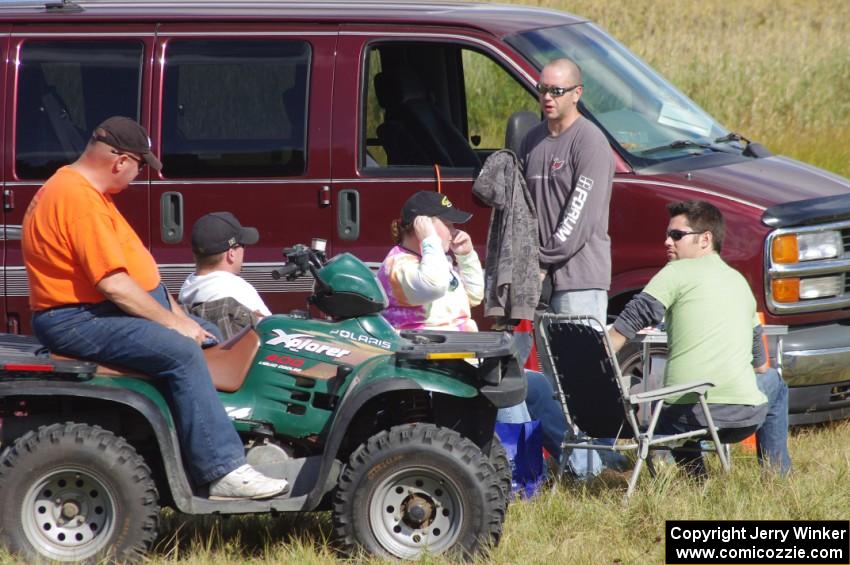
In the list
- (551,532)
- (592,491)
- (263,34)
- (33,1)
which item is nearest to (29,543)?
(551,532)

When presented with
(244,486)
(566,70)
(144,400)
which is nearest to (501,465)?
(244,486)

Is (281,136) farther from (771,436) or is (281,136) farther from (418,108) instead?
(771,436)

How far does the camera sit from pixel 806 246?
6695mm

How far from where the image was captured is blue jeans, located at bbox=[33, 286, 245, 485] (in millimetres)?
4754

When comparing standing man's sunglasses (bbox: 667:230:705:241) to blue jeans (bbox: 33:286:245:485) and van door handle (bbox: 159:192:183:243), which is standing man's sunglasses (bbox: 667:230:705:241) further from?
van door handle (bbox: 159:192:183:243)

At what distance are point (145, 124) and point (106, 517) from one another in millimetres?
2646

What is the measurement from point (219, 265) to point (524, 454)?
1530 mm

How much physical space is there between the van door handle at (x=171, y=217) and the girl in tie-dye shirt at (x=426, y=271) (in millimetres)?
1465

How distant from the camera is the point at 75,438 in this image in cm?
476

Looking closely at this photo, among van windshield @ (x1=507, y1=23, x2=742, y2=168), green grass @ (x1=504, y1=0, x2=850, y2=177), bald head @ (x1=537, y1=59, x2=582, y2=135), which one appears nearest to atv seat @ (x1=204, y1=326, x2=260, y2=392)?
bald head @ (x1=537, y1=59, x2=582, y2=135)

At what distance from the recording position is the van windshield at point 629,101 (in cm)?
691

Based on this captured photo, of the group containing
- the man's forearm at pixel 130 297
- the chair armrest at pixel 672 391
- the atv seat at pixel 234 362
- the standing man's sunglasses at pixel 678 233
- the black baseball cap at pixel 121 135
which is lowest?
the chair armrest at pixel 672 391

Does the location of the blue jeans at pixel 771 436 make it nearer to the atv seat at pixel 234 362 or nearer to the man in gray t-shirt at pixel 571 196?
the man in gray t-shirt at pixel 571 196

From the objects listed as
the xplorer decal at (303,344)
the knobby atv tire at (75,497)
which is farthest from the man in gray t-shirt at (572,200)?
the knobby atv tire at (75,497)
